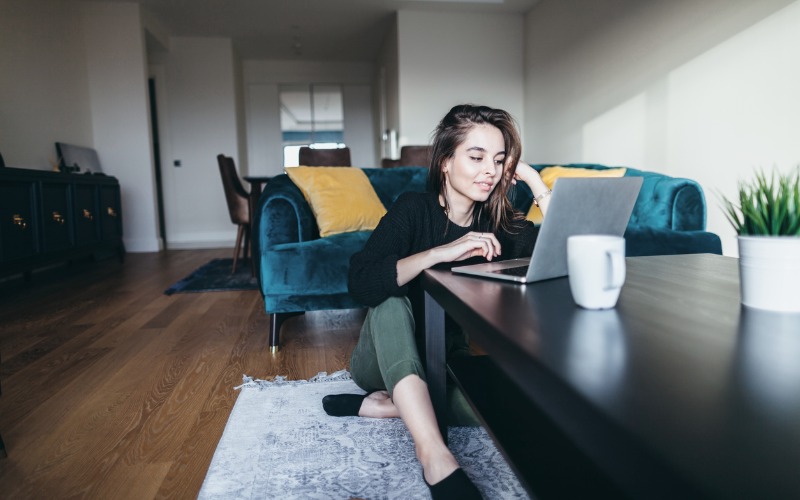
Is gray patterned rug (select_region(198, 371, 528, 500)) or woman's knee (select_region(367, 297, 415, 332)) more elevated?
woman's knee (select_region(367, 297, 415, 332))

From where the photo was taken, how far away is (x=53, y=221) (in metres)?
3.62

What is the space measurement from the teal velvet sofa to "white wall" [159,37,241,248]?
4.75 meters

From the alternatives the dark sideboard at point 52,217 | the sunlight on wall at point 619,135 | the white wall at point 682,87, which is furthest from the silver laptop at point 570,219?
the dark sideboard at point 52,217

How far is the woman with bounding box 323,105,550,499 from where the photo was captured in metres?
0.97

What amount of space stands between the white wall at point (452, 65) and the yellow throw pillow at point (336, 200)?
337 centimetres

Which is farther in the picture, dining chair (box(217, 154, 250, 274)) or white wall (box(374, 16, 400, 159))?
white wall (box(374, 16, 400, 159))

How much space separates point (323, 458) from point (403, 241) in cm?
53

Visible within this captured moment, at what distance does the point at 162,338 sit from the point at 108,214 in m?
3.00

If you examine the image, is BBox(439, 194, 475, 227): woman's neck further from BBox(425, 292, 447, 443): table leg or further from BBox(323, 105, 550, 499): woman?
BBox(425, 292, 447, 443): table leg

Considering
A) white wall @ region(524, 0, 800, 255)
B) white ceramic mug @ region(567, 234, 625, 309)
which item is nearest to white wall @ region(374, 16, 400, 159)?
white wall @ region(524, 0, 800, 255)

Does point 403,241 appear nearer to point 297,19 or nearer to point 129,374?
point 129,374

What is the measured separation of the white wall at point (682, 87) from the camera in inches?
99.1

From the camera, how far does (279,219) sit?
214 centimetres

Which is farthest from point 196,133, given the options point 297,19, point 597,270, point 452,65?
point 597,270
